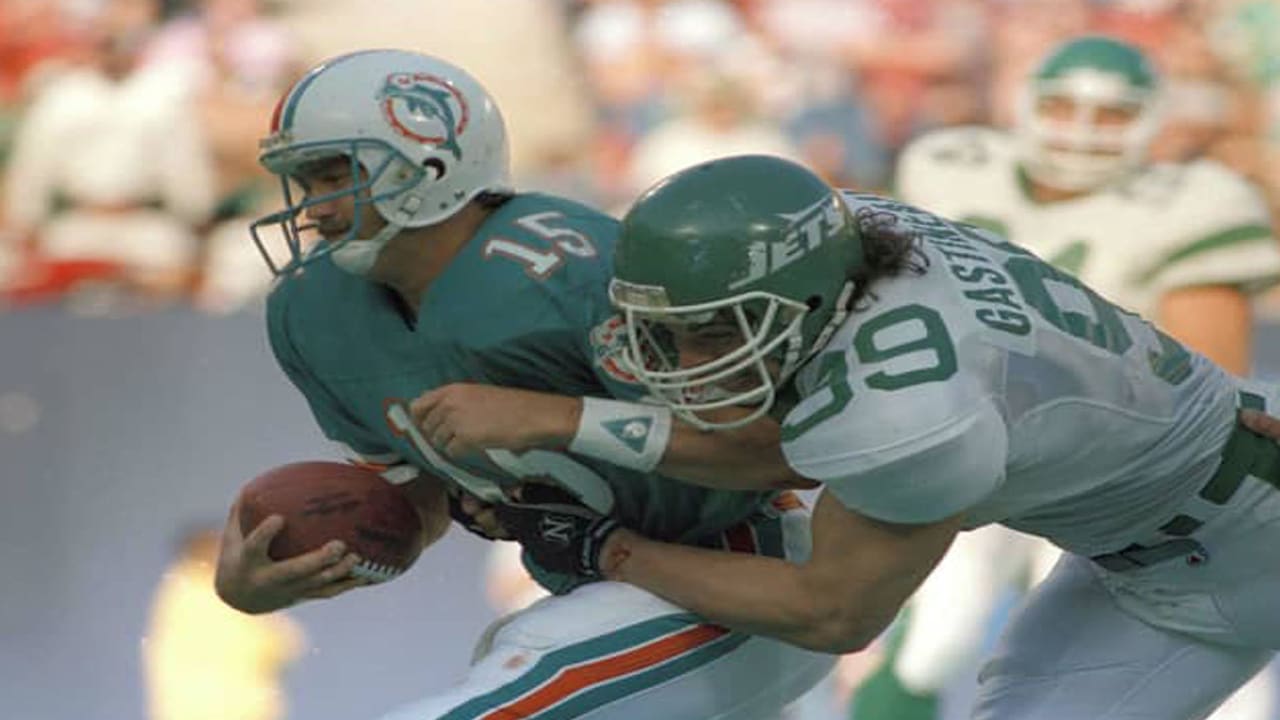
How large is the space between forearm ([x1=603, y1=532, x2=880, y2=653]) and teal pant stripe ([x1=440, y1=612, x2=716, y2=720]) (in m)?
0.04

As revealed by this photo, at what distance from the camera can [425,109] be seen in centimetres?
323

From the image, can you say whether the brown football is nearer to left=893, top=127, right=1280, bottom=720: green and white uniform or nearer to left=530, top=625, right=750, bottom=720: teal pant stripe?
left=530, top=625, right=750, bottom=720: teal pant stripe

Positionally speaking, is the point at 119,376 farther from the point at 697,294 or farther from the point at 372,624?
the point at 697,294

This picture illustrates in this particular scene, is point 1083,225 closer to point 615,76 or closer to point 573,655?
point 573,655

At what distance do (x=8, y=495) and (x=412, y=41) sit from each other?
2272mm

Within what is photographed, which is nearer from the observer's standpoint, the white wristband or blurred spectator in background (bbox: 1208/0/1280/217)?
the white wristband

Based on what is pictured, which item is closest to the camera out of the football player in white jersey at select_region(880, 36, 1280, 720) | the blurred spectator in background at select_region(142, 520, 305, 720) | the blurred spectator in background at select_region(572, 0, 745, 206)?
the football player in white jersey at select_region(880, 36, 1280, 720)

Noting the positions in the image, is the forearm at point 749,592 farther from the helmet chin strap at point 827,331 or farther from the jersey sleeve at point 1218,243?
the jersey sleeve at point 1218,243

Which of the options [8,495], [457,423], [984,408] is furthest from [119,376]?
[984,408]

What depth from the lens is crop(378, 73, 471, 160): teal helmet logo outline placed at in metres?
3.21

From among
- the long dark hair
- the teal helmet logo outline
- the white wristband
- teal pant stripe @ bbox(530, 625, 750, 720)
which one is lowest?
teal pant stripe @ bbox(530, 625, 750, 720)

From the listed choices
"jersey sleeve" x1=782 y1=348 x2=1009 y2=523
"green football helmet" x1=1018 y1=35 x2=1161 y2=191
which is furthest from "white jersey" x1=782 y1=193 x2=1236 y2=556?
"green football helmet" x1=1018 y1=35 x2=1161 y2=191

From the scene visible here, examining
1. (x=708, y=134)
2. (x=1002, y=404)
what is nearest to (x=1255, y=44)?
(x=708, y=134)

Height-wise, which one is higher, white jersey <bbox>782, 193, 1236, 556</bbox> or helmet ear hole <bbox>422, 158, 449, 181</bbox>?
helmet ear hole <bbox>422, 158, 449, 181</bbox>
